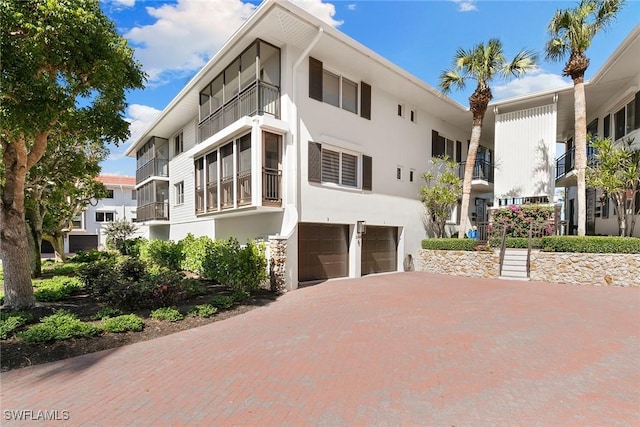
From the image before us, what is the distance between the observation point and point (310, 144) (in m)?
11.4

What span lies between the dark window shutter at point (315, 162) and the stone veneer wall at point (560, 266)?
7114mm

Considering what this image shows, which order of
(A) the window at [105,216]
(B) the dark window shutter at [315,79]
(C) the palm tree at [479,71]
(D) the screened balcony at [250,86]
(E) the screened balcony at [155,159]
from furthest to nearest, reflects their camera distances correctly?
(A) the window at [105,216]
(E) the screened balcony at [155,159]
(C) the palm tree at [479,71]
(B) the dark window shutter at [315,79]
(D) the screened balcony at [250,86]

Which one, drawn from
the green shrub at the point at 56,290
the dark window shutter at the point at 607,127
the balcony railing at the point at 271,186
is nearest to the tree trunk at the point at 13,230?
the green shrub at the point at 56,290

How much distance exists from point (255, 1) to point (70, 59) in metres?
5.98

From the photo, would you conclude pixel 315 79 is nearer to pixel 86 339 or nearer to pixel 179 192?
pixel 86 339

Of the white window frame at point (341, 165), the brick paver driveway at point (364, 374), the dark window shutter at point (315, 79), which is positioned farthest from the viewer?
the white window frame at point (341, 165)

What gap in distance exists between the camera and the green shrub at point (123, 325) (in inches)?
241

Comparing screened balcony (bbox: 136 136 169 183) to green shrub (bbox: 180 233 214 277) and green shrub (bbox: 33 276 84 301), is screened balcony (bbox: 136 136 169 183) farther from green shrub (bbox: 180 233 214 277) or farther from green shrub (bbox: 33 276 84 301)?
green shrub (bbox: 33 276 84 301)

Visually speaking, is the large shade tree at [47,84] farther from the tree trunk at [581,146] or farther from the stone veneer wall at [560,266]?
the tree trunk at [581,146]

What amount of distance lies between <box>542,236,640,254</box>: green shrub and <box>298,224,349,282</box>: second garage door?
25.2ft

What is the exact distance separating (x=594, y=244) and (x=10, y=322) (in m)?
16.1

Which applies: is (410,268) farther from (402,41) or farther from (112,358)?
(112,358)

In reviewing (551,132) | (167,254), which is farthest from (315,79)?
(551,132)

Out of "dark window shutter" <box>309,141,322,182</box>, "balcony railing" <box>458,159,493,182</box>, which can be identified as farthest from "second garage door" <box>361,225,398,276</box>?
"balcony railing" <box>458,159,493,182</box>
